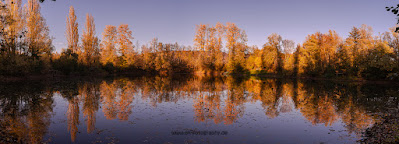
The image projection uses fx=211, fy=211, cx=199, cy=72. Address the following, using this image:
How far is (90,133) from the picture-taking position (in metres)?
8.64

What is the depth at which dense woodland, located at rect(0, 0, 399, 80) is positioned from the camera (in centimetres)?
3472

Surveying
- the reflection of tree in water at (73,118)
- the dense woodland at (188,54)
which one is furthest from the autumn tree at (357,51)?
the reflection of tree in water at (73,118)

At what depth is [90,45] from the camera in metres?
51.4

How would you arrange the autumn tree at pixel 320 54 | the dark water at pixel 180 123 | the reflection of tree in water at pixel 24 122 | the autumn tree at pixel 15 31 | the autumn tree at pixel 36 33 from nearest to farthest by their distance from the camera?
the reflection of tree in water at pixel 24 122 < the dark water at pixel 180 123 < the autumn tree at pixel 15 31 < the autumn tree at pixel 36 33 < the autumn tree at pixel 320 54

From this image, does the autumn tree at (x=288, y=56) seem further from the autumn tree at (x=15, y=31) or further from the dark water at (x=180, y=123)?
the autumn tree at (x=15, y=31)

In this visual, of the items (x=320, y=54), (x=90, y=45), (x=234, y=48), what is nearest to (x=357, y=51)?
(x=320, y=54)

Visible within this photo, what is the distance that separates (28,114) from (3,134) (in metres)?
4.04

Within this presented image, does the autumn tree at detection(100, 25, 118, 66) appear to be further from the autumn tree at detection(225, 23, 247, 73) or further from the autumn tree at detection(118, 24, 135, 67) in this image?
the autumn tree at detection(225, 23, 247, 73)

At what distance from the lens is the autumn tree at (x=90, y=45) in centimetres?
5038

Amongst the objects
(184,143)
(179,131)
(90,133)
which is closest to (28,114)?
(90,133)

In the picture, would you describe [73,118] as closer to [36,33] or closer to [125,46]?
[36,33]

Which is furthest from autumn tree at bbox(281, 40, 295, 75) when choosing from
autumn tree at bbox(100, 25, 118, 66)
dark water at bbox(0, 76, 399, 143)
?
autumn tree at bbox(100, 25, 118, 66)

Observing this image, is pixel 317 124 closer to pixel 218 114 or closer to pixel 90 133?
pixel 218 114

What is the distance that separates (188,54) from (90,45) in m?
39.2
